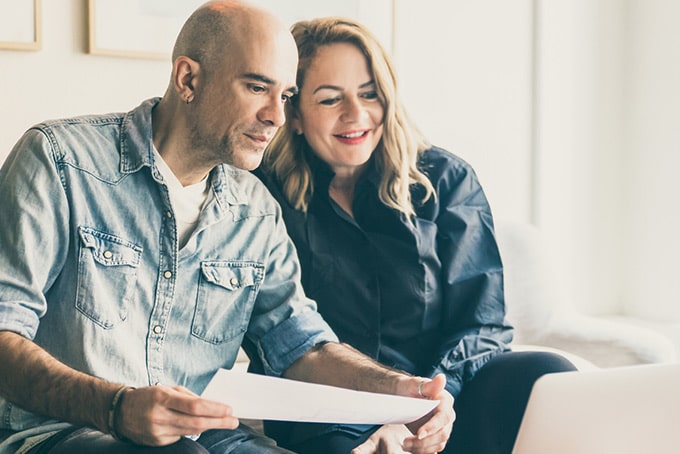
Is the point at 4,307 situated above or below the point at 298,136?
below

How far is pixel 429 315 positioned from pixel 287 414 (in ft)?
2.20

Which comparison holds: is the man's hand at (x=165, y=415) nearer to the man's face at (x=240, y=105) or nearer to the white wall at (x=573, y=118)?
the man's face at (x=240, y=105)

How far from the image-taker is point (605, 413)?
1527 millimetres

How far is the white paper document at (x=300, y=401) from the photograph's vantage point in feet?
3.99

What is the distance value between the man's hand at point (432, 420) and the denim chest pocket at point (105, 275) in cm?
49

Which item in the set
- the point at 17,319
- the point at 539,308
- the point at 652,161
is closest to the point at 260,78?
the point at 17,319

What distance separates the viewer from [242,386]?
Result: 1219 millimetres

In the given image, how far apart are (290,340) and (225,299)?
14cm

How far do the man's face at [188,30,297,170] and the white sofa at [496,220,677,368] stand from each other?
998 mm

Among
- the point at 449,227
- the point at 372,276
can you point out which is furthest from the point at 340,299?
the point at 449,227

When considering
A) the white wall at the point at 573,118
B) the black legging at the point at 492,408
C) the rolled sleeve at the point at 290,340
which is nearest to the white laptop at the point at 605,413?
the black legging at the point at 492,408

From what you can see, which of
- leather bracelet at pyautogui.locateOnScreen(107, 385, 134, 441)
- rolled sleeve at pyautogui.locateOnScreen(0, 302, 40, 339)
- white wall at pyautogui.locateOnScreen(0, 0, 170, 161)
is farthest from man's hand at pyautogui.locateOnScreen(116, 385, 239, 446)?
white wall at pyautogui.locateOnScreen(0, 0, 170, 161)

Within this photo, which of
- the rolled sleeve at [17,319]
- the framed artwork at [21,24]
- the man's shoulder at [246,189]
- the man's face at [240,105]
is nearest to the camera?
the rolled sleeve at [17,319]

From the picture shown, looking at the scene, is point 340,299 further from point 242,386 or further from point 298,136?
point 242,386
